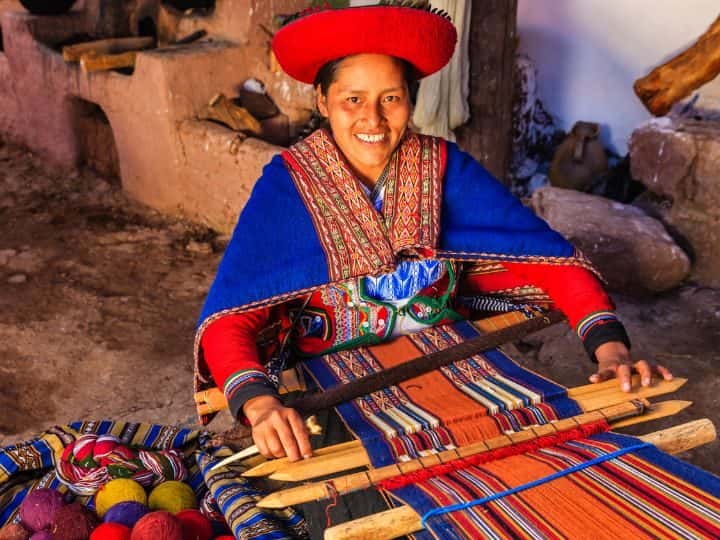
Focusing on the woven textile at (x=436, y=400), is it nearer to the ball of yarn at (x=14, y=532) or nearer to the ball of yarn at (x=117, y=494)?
the ball of yarn at (x=117, y=494)

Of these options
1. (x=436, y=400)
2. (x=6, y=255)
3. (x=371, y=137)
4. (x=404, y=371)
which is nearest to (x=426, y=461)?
(x=436, y=400)

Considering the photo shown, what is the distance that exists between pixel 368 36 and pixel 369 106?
0.18 meters

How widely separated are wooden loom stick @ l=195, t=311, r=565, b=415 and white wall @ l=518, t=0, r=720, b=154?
3.32 m

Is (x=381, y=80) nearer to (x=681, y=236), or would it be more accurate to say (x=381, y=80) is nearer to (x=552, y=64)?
(x=681, y=236)

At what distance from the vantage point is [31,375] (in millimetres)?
3717

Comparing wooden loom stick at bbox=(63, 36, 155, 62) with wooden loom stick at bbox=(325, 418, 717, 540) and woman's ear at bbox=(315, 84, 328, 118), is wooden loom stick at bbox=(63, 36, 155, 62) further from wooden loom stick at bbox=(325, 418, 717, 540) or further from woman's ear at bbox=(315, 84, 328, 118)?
wooden loom stick at bbox=(325, 418, 717, 540)

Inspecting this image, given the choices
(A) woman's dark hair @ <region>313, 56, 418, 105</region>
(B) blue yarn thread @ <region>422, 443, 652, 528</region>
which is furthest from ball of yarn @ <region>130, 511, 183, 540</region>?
(A) woman's dark hair @ <region>313, 56, 418, 105</region>

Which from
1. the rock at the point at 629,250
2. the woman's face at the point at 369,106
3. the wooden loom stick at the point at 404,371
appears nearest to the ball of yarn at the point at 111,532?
the wooden loom stick at the point at 404,371

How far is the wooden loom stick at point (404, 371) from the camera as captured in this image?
1.83 m

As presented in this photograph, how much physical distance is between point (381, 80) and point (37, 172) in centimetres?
529

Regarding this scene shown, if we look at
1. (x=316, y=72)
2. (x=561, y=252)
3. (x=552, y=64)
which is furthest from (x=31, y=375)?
(x=552, y=64)

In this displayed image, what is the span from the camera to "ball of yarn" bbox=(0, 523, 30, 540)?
6.12 feet

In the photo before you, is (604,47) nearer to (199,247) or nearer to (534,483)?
(199,247)

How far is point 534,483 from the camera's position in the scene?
1.54 m
